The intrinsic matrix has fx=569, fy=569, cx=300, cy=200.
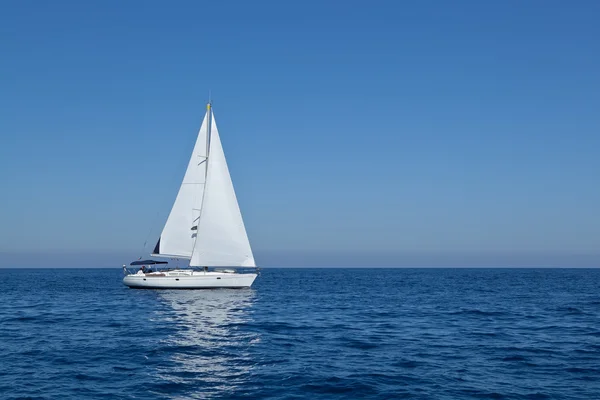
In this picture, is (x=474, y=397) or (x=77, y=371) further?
(x=77, y=371)

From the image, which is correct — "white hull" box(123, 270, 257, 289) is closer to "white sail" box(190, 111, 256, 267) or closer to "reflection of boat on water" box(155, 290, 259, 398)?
"white sail" box(190, 111, 256, 267)

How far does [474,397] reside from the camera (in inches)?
737

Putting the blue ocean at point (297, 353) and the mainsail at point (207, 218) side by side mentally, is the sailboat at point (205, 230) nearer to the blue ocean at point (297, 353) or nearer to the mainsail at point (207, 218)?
the mainsail at point (207, 218)

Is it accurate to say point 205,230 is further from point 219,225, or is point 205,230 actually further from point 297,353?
point 297,353

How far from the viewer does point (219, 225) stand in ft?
204

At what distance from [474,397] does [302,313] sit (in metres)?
25.8

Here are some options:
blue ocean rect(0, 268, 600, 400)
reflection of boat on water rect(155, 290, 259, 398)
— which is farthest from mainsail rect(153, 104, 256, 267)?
blue ocean rect(0, 268, 600, 400)

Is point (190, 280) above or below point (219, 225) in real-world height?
below

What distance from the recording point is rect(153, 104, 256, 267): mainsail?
204 feet

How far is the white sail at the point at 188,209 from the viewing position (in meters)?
63.9

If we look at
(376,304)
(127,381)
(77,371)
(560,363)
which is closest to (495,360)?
(560,363)

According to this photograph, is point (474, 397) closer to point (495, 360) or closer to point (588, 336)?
point (495, 360)

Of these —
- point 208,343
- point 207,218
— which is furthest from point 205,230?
point 208,343

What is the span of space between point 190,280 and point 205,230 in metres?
5.80
